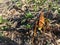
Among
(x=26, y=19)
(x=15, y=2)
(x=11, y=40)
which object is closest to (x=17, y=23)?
(x=26, y=19)

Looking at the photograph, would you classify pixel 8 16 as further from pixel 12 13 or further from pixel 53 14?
pixel 53 14

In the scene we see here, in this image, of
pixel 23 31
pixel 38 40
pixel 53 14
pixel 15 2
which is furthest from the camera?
pixel 15 2

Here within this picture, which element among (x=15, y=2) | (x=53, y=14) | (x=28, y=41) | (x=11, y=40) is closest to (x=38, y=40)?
(x=28, y=41)

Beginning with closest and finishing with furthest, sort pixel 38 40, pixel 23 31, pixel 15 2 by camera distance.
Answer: pixel 38 40 → pixel 23 31 → pixel 15 2

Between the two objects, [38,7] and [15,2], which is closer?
[38,7]

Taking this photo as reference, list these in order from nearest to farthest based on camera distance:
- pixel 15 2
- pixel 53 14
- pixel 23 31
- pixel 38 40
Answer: pixel 38 40, pixel 23 31, pixel 53 14, pixel 15 2

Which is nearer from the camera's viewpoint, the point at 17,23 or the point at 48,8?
the point at 17,23

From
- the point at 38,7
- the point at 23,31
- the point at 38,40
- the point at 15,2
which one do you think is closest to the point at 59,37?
the point at 38,40

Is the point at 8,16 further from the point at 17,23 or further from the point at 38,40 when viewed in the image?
the point at 38,40
